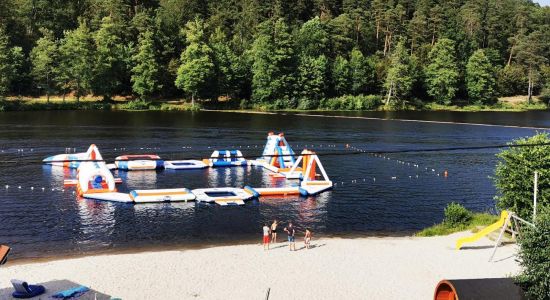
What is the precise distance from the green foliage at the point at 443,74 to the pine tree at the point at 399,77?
764 cm

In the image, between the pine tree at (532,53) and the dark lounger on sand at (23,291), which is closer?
the dark lounger on sand at (23,291)

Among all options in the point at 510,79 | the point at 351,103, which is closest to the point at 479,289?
the point at 351,103

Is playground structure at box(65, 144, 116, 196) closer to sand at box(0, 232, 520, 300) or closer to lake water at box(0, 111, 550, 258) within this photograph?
lake water at box(0, 111, 550, 258)

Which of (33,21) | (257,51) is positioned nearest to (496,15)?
(257,51)

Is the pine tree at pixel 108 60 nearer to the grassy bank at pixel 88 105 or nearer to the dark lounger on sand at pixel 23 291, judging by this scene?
the grassy bank at pixel 88 105

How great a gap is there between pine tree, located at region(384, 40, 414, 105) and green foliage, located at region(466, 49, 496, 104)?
1963cm

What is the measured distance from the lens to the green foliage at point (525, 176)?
3962cm

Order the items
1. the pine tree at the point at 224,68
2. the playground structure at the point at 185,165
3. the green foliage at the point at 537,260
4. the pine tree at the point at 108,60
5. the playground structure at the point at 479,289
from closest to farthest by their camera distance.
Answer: the playground structure at the point at 479,289 < the green foliage at the point at 537,260 < the playground structure at the point at 185,165 < the pine tree at the point at 108,60 < the pine tree at the point at 224,68

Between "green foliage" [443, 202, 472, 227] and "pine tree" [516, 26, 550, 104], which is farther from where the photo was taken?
"pine tree" [516, 26, 550, 104]

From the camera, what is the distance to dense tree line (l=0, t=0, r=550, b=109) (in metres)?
140

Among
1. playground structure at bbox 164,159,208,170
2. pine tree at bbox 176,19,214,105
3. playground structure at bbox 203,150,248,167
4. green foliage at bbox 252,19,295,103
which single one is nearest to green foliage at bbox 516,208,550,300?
playground structure at bbox 203,150,248,167

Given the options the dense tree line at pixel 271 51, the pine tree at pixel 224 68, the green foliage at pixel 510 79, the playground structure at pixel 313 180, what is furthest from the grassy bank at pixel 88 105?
the green foliage at pixel 510 79

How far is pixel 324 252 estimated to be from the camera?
121 ft

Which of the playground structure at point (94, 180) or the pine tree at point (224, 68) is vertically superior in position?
the pine tree at point (224, 68)
